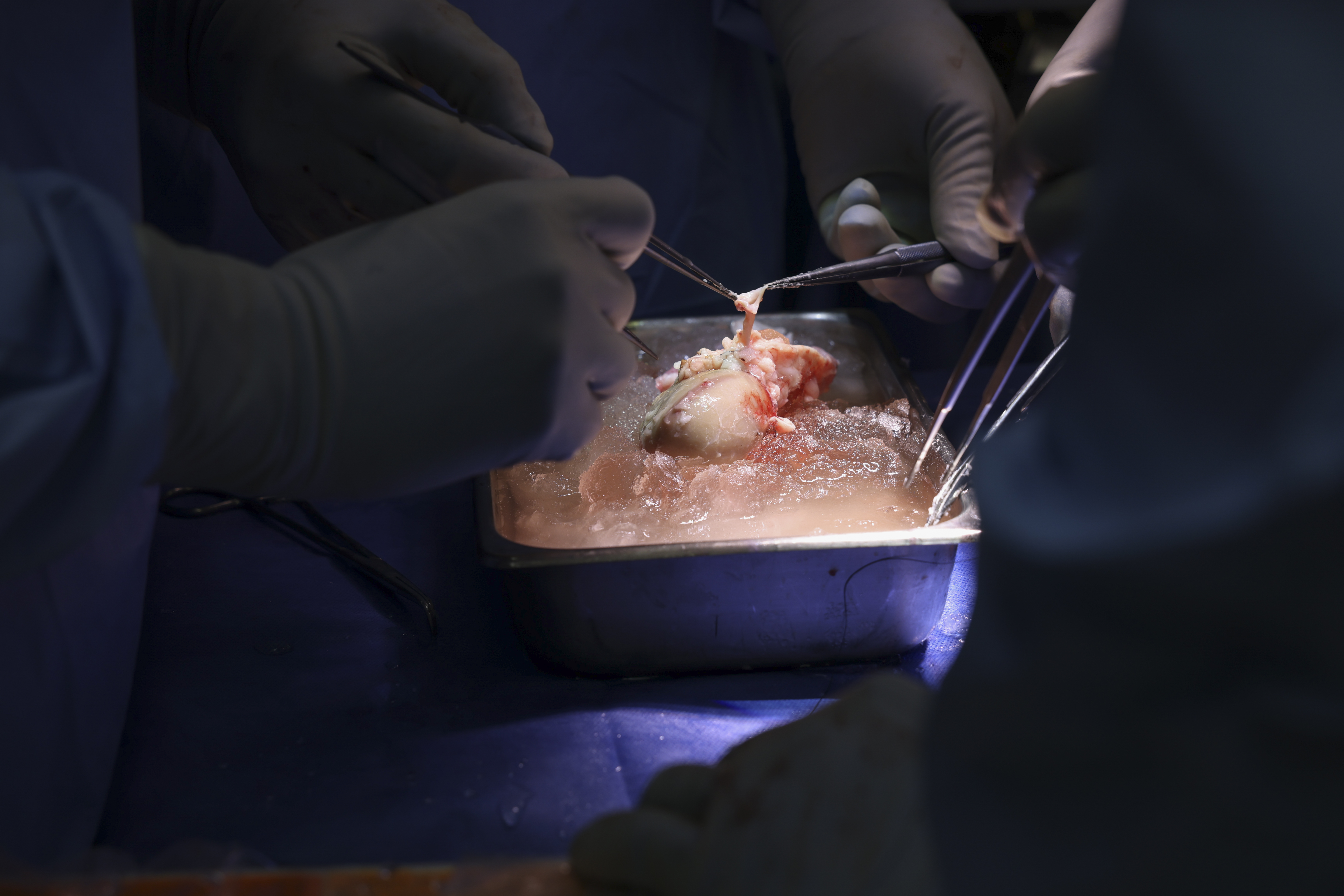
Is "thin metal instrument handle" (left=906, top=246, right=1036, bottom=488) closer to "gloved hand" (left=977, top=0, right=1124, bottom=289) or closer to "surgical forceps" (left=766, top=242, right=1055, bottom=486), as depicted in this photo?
"surgical forceps" (left=766, top=242, right=1055, bottom=486)

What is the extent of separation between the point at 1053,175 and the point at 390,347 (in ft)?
2.64

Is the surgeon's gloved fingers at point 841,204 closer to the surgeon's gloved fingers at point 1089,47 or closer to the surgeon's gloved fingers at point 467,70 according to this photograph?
the surgeon's gloved fingers at point 1089,47

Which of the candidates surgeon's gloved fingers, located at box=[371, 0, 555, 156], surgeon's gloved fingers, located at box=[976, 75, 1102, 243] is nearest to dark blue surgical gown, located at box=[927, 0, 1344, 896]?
surgeon's gloved fingers, located at box=[976, 75, 1102, 243]

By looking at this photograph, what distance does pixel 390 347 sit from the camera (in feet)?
3.38

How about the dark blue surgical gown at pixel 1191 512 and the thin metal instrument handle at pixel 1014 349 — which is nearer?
the dark blue surgical gown at pixel 1191 512

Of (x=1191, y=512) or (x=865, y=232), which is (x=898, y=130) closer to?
(x=865, y=232)

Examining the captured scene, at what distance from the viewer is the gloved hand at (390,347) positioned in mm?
940

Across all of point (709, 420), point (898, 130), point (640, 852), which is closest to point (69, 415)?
point (640, 852)

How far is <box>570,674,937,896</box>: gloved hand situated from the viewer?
29.1 inches

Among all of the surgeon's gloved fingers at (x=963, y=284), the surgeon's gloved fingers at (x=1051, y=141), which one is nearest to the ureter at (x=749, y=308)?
the surgeon's gloved fingers at (x=963, y=284)

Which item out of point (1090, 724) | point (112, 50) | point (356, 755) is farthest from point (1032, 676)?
point (112, 50)

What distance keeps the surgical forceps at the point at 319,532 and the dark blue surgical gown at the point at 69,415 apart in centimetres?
30

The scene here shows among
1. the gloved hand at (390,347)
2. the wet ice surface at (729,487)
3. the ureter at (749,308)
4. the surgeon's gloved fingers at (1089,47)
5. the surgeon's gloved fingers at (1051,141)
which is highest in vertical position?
the surgeon's gloved fingers at (1051,141)

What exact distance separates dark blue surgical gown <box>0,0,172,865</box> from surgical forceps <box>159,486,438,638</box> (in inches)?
11.6
